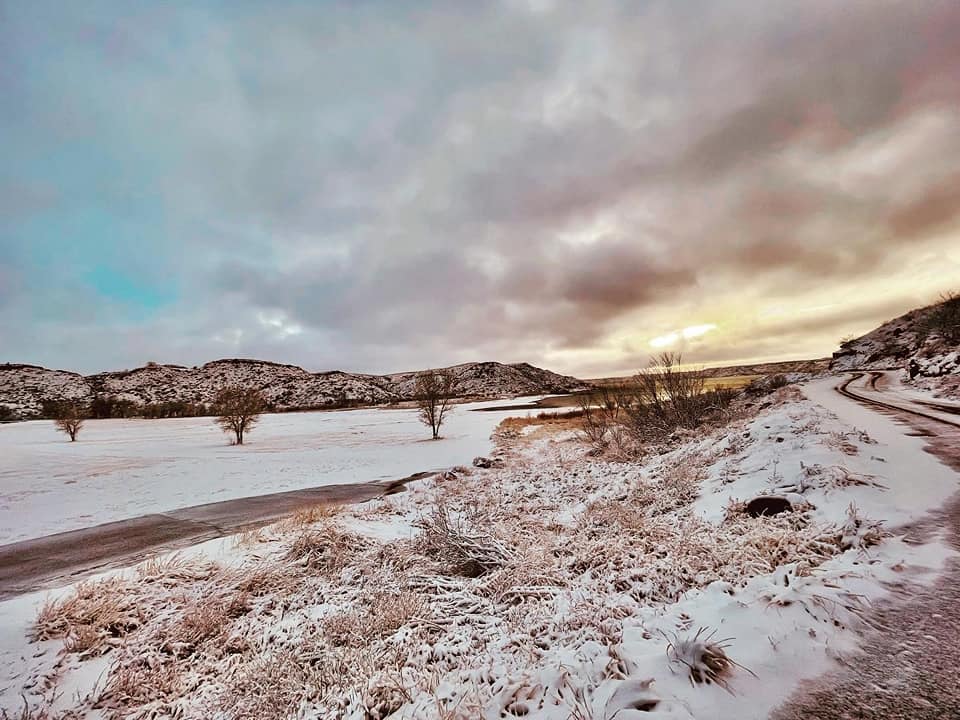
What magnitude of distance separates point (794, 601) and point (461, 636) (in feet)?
10.6

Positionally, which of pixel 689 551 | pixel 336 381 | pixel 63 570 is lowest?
pixel 63 570

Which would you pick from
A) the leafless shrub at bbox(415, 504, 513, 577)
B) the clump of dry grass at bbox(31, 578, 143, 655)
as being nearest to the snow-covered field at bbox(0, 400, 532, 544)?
the clump of dry grass at bbox(31, 578, 143, 655)

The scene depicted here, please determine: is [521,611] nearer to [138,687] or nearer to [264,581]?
[138,687]

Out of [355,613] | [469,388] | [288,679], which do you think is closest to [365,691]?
[288,679]

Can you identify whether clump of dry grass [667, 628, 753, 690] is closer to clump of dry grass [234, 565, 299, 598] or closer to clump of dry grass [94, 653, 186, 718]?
clump of dry grass [94, 653, 186, 718]

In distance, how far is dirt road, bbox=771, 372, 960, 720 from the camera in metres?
2.34

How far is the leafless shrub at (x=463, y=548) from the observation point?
6.60 m

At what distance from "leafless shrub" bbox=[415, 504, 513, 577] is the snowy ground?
0.04m

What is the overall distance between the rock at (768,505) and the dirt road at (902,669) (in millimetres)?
2379

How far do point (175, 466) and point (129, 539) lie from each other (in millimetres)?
14166

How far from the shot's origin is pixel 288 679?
429 cm

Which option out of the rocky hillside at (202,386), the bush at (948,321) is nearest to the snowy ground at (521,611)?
the bush at (948,321)

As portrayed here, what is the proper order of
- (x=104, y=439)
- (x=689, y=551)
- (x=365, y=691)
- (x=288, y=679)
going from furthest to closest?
(x=104, y=439), (x=689, y=551), (x=288, y=679), (x=365, y=691)

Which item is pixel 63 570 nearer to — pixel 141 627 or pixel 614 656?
pixel 141 627
